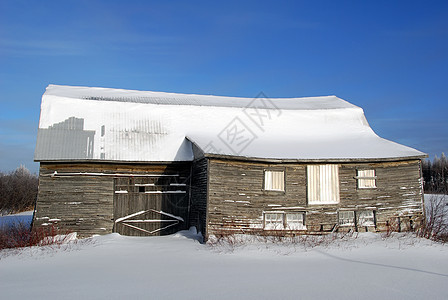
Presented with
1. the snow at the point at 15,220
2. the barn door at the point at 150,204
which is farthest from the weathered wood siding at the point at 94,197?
the snow at the point at 15,220

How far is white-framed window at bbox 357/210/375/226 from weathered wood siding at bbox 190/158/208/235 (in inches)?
A: 283

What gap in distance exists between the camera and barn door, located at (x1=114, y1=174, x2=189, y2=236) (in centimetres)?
1591

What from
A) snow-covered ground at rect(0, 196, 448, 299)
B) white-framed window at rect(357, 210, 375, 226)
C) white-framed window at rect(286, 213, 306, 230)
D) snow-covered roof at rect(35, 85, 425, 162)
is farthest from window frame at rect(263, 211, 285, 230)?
white-framed window at rect(357, 210, 375, 226)

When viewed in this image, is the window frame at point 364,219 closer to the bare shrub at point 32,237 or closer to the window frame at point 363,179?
the window frame at point 363,179

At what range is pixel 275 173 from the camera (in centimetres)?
1584

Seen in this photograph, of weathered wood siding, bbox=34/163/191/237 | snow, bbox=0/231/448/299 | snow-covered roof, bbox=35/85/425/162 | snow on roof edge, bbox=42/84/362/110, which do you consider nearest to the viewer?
snow, bbox=0/231/448/299

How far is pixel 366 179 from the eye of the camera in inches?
654

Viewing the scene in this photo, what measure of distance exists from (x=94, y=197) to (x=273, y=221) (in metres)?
7.73

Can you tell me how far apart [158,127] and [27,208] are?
2724 centimetres

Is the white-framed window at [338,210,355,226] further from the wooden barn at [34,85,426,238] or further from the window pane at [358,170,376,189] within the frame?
the window pane at [358,170,376,189]

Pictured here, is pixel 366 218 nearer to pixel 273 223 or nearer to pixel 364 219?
pixel 364 219

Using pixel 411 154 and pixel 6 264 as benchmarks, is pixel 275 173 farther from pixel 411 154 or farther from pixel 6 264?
pixel 6 264

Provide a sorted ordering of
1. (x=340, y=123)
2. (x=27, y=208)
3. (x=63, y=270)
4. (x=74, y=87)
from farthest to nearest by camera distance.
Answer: (x=27, y=208) → (x=74, y=87) → (x=340, y=123) → (x=63, y=270)

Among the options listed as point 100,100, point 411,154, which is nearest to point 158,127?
point 100,100
